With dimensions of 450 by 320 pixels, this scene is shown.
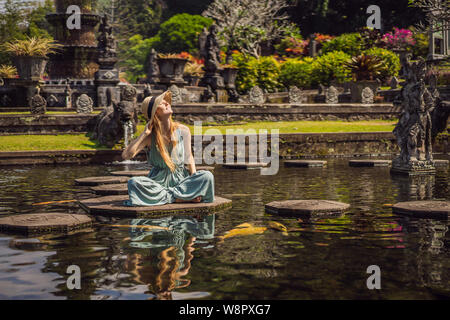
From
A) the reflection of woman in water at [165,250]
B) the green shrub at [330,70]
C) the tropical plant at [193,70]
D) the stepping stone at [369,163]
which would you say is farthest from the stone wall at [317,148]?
the tropical plant at [193,70]

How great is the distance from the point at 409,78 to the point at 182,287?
1035 cm

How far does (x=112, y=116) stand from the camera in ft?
Result: 58.7

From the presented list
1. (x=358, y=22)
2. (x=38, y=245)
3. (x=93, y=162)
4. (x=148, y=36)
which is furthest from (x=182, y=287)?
(x=148, y=36)

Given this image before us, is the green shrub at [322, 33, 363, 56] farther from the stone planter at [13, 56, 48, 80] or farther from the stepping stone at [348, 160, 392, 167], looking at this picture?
the stepping stone at [348, 160, 392, 167]

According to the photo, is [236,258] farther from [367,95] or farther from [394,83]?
[394,83]

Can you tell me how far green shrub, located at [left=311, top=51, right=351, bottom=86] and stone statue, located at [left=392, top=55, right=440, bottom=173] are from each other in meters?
21.9

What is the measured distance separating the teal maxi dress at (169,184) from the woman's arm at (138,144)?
172mm

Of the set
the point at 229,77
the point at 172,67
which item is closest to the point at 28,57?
the point at 172,67

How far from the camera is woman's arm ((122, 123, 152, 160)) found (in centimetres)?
773

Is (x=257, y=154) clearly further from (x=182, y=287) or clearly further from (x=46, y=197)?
(x=182, y=287)

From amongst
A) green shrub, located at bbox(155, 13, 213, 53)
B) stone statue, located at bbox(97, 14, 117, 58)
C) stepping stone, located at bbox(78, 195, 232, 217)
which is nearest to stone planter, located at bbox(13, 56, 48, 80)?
stone statue, located at bbox(97, 14, 117, 58)

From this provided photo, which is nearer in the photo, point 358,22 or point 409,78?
point 409,78

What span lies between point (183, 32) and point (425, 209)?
192 ft

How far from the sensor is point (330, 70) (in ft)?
118
